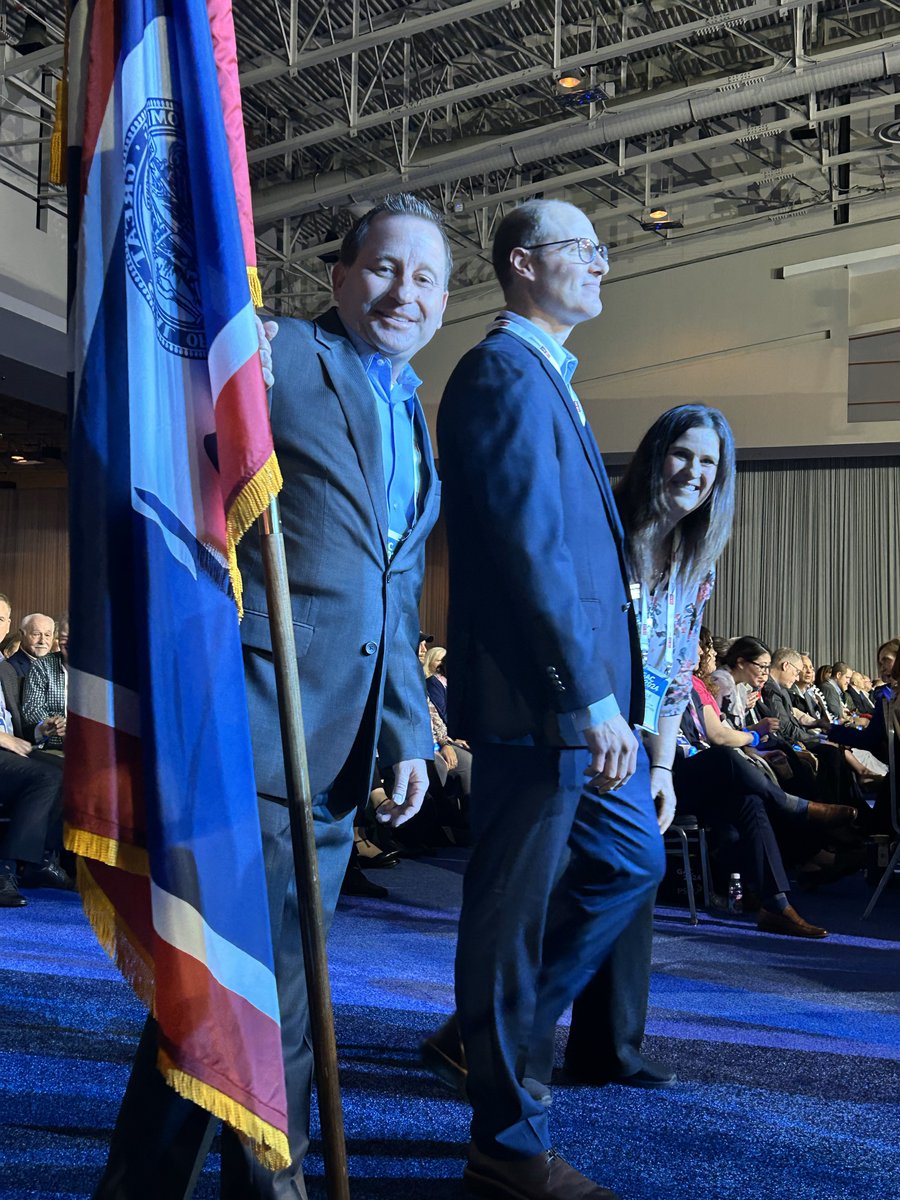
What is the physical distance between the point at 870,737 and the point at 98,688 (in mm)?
4994

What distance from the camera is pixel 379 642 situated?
72.7 inches

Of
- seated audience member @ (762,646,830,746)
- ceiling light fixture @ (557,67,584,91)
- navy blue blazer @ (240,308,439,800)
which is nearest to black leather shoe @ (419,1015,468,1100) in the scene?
navy blue blazer @ (240,308,439,800)

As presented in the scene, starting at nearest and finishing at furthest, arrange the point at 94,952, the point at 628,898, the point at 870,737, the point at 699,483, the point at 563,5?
the point at 628,898, the point at 699,483, the point at 94,952, the point at 870,737, the point at 563,5

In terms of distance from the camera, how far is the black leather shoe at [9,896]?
4891 millimetres

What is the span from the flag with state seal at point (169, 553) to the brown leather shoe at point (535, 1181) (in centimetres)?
59

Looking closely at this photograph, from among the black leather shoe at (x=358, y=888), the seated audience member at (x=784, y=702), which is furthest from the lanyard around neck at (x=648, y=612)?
the seated audience member at (x=784, y=702)

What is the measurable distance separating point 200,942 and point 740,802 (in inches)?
162

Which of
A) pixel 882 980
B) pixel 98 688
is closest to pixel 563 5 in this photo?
pixel 882 980

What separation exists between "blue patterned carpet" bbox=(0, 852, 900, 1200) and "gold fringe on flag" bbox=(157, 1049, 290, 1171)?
574 millimetres

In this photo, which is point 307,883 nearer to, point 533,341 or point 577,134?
point 533,341

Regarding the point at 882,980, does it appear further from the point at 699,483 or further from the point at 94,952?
the point at 94,952

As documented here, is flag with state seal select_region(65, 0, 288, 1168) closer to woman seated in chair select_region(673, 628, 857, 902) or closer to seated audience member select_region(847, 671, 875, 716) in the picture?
woman seated in chair select_region(673, 628, 857, 902)

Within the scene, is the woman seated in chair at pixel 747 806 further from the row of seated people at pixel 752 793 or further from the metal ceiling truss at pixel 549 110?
the metal ceiling truss at pixel 549 110

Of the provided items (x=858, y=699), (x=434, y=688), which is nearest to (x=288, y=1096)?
(x=434, y=688)
